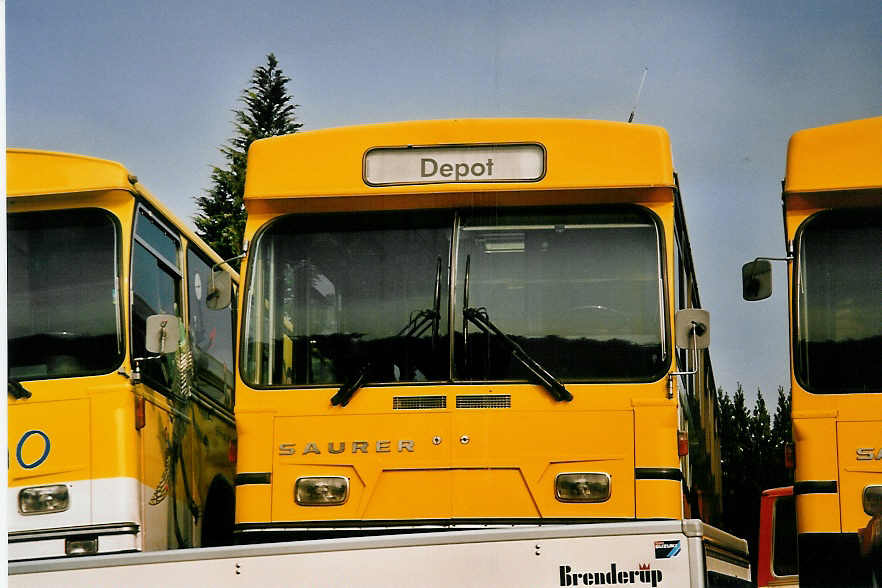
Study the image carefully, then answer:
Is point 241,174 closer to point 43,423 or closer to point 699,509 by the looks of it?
point 43,423

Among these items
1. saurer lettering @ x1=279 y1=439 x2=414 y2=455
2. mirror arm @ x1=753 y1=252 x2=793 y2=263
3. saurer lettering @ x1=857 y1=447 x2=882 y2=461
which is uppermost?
mirror arm @ x1=753 y1=252 x2=793 y2=263

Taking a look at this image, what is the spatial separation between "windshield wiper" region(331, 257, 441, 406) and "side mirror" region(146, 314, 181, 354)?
83 cm

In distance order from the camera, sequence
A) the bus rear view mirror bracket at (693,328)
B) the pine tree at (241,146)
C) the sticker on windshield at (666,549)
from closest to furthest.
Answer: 1. the sticker on windshield at (666,549)
2. the bus rear view mirror bracket at (693,328)
3. the pine tree at (241,146)

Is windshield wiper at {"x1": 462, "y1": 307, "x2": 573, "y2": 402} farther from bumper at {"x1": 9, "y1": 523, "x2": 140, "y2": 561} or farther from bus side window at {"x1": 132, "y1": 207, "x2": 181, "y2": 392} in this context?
bumper at {"x1": 9, "y1": 523, "x2": 140, "y2": 561}

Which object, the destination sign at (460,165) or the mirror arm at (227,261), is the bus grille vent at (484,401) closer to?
the destination sign at (460,165)

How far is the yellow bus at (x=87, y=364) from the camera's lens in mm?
6367

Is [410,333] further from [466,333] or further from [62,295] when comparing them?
[62,295]

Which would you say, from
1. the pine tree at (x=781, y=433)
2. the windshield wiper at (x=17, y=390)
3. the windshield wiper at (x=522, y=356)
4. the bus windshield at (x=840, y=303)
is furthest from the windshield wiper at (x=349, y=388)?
the bus windshield at (x=840, y=303)

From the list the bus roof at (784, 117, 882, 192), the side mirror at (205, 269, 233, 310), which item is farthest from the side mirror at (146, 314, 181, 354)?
the bus roof at (784, 117, 882, 192)

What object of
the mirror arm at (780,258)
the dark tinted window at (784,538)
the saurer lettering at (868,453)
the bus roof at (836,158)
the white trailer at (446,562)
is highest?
the bus roof at (836,158)

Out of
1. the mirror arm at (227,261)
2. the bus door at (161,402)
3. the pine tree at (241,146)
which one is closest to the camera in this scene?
the pine tree at (241,146)

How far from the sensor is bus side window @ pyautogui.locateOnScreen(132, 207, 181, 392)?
6.77 metres

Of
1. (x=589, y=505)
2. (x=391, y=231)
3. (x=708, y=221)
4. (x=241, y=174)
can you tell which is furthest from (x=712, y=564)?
(x=241, y=174)

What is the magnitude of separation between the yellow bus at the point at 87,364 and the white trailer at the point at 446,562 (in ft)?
4.95
